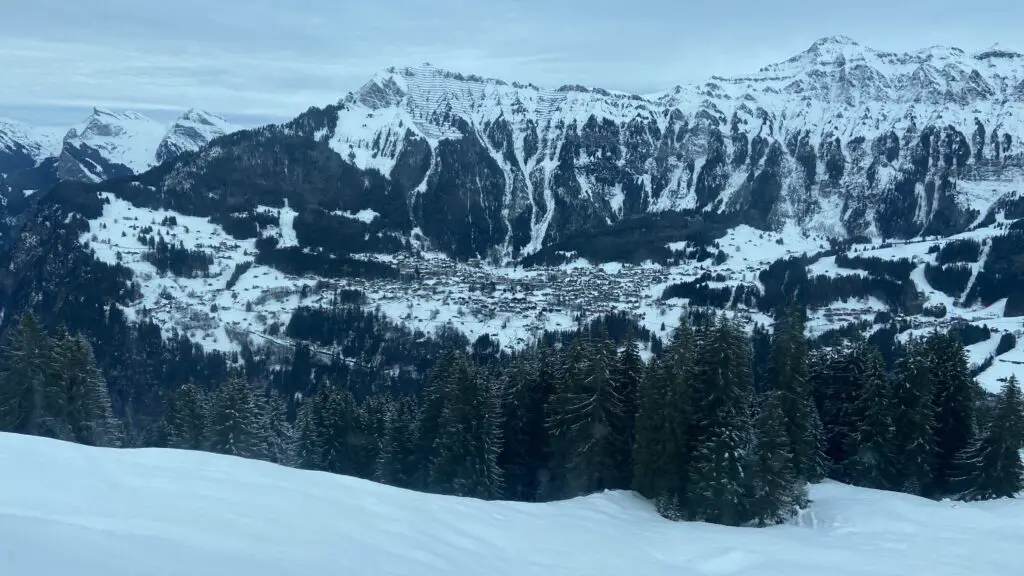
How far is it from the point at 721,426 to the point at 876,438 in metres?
10.8

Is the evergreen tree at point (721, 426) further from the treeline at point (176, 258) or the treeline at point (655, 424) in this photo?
the treeline at point (176, 258)

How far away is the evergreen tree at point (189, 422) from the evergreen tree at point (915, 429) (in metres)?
37.5

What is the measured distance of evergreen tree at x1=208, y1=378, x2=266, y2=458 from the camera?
39812mm

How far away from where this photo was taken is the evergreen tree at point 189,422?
134 feet

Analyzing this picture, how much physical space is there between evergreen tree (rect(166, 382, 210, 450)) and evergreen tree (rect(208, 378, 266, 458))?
792mm

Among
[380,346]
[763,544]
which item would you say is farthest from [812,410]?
[380,346]

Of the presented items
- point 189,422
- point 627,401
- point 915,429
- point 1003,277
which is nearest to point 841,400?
point 915,429

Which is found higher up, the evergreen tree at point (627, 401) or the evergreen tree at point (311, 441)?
the evergreen tree at point (627, 401)

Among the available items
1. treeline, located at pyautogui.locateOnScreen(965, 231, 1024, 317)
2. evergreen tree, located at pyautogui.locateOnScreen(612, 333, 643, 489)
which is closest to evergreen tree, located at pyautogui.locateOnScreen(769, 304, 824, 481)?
evergreen tree, located at pyautogui.locateOnScreen(612, 333, 643, 489)

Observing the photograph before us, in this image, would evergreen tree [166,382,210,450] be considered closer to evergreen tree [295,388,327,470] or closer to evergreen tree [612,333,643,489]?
evergreen tree [295,388,327,470]

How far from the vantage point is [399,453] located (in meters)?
39.8

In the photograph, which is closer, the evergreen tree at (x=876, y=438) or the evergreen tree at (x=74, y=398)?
the evergreen tree at (x=876, y=438)

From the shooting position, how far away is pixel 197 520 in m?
11.6

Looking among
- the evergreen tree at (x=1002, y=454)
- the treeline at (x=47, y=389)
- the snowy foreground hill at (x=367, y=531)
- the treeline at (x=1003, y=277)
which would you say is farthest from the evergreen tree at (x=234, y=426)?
the treeline at (x=1003, y=277)
